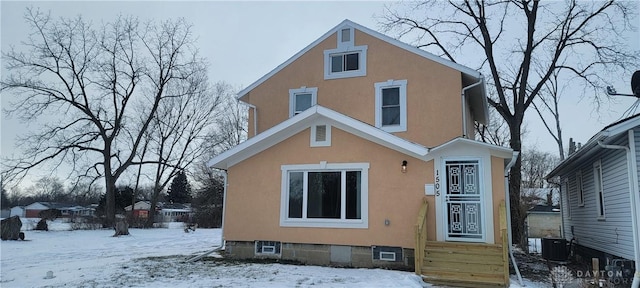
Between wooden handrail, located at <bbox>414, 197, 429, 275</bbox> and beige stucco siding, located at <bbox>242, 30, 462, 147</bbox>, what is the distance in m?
3.11

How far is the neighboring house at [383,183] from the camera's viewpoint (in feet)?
29.7

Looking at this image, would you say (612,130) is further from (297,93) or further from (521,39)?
(521,39)

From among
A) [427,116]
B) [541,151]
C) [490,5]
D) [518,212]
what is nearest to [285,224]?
[427,116]

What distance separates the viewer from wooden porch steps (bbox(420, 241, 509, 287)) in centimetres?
771

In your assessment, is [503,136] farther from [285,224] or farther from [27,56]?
[27,56]

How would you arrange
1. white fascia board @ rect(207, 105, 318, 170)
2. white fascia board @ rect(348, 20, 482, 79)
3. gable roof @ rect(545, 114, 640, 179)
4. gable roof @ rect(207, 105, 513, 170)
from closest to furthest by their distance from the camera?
gable roof @ rect(545, 114, 640, 179), gable roof @ rect(207, 105, 513, 170), white fascia board @ rect(207, 105, 318, 170), white fascia board @ rect(348, 20, 482, 79)

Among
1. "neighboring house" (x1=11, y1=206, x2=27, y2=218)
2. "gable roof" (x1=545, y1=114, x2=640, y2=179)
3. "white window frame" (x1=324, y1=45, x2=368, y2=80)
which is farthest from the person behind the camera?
"neighboring house" (x1=11, y1=206, x2=27, y2=218)

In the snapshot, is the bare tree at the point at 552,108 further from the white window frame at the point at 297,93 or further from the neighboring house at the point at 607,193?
the white window frame at the point at 297,93

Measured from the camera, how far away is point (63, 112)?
26.5m

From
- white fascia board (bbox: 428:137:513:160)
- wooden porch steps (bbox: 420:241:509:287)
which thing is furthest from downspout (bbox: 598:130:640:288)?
wooden porch steps (bbox: 420:241:509:287)

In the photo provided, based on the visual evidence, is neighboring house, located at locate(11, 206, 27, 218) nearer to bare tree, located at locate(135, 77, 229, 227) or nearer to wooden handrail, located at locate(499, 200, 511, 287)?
bare tree, located at locate(135, 77, 229, 227)

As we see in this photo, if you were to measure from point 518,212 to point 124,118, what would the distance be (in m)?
24.6

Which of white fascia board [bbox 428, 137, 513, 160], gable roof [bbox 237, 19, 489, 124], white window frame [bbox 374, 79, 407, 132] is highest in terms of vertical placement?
gable roof [bbox 237, 19, 489, 124]

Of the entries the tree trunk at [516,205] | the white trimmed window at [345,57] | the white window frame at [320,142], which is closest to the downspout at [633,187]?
the white window frame at [320,142]
